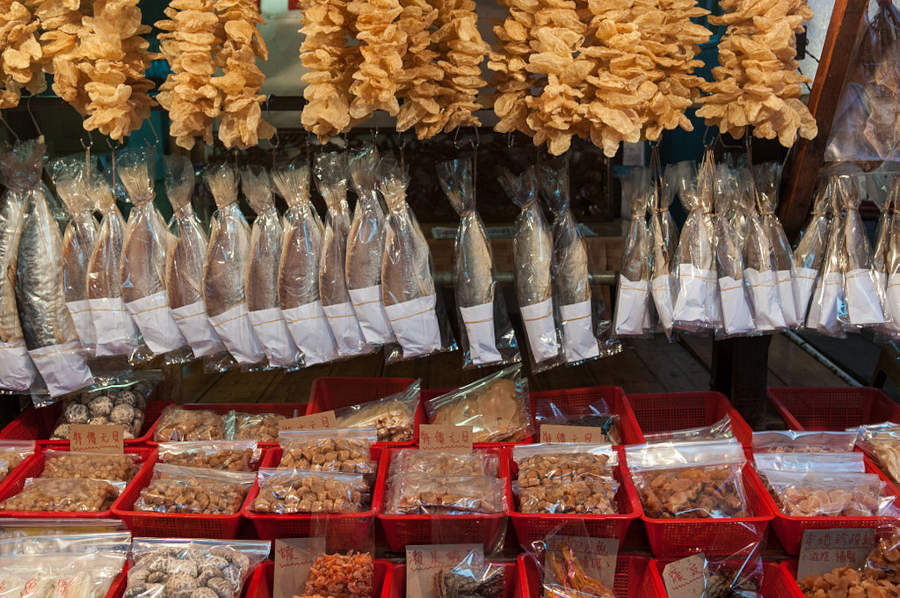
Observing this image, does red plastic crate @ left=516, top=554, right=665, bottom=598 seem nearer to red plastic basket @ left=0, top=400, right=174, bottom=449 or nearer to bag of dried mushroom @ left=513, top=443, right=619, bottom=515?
bag of dried mushroom @ left=513, top=443, right=619, bottom=515

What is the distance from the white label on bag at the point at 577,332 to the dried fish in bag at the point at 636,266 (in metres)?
0.10

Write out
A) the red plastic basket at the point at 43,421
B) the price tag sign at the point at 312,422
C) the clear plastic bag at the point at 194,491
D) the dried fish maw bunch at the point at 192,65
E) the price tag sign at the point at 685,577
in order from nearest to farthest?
the dried fish maw bunch at the point at 192,65 < the price tag sign at the point at 685,577 < the clear plastic bag at the point at 194,491 < the price tag sign at the point at 312,422 < the red plastic basket at the point at 43,421

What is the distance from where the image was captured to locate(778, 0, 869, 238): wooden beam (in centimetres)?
203

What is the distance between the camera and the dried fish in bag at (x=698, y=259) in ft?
7.43

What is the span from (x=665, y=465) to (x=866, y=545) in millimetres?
573

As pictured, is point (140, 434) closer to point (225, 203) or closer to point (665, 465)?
point (225, 203)

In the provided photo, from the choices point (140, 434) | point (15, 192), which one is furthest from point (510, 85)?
point (140, 434)

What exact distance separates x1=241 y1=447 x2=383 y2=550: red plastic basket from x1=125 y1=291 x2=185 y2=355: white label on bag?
0.56 m

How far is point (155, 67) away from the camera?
3904mm

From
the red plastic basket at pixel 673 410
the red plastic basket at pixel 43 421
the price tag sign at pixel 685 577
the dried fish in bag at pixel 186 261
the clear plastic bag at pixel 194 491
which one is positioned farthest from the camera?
the red plastic basket at pixel 673 410

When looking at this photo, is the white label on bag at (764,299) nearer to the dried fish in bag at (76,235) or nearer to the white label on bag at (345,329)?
the white label on bag at (345,329)

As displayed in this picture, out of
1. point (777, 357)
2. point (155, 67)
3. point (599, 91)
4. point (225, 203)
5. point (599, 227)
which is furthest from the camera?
point (155, 67)

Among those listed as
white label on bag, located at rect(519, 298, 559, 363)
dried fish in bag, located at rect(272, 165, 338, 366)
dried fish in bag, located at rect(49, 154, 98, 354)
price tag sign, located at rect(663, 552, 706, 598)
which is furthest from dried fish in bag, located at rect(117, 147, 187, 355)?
price tag sign, located at rect(663, 552, 706, 598)

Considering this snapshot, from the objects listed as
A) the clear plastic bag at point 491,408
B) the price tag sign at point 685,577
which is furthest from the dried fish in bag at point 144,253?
the price tag sign at point 685,577
